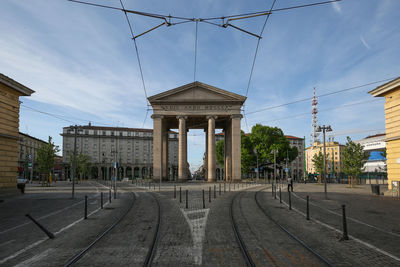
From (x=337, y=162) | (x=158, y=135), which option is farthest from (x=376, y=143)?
(x=158, y=135)

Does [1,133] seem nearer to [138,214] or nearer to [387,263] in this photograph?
[138,214]

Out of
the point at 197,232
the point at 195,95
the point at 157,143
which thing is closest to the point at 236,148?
the point at 195,95

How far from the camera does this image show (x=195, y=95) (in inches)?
2156

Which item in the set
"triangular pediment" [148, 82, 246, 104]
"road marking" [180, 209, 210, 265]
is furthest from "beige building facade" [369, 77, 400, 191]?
"triangular pediment" [148, 82, 246, 104]

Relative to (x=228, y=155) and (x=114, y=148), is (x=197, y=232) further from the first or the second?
(x=114, y=148)

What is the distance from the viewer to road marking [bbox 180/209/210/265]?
24.1ft

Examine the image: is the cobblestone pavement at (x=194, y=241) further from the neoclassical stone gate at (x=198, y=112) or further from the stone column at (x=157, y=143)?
the neoclassical stone gate at (x=198, y=112)

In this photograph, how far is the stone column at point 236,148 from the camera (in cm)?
5419

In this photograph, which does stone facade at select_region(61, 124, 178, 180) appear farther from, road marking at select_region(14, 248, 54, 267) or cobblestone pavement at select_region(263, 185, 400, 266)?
road marking at select_region(14, 248, 54, 267)

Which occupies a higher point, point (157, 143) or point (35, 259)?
point (157, 143)

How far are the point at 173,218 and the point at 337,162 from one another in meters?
151

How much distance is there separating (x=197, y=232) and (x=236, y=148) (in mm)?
44798

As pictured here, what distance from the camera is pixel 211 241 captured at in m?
8.75

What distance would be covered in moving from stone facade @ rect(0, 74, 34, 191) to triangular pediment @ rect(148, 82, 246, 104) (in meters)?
29.5
